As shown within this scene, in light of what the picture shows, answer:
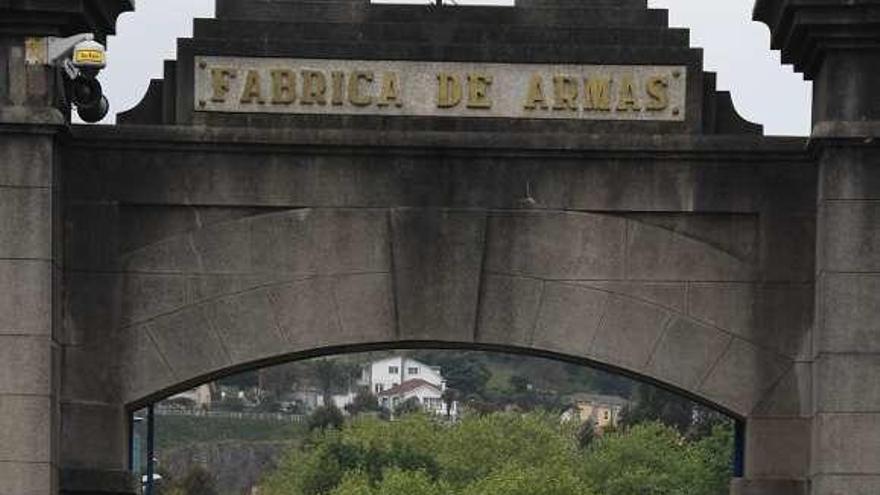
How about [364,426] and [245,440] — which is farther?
[245,440]

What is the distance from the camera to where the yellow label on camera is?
20.8m

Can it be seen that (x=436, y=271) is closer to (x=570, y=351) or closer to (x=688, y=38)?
(x=570, y=351)

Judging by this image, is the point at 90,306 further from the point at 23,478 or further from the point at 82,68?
the point at 82,68

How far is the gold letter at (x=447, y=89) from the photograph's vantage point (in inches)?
848

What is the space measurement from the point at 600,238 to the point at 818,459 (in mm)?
2204

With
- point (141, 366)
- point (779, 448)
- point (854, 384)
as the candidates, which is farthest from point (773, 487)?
point (141, 366)

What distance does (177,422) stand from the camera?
648 feet

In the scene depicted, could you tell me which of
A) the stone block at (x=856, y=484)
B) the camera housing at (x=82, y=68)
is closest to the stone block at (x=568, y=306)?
the stone block at (x=856, y=484)

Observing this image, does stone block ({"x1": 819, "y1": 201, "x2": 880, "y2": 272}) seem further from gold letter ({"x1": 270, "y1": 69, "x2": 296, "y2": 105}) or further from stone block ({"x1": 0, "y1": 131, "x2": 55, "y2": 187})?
stone block ({"x1": 0, "y1": 131, "x2": 55, "y2": 187})

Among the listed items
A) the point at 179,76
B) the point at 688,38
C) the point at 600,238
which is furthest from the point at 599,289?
the point at 179,76

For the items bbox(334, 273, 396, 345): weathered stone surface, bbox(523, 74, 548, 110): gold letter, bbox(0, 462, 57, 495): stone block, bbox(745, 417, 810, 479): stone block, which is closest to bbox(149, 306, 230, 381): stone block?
bbox(334, 273, 396, 345): weathered stone surface

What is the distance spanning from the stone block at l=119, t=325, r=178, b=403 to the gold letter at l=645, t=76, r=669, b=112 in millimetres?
3890

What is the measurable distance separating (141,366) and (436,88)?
2.87 meters

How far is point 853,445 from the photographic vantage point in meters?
20.9
